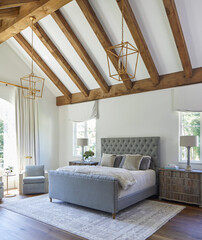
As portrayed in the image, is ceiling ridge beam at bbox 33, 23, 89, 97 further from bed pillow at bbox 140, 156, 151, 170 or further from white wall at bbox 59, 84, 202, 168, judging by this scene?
bed pillow at bbox 140, 156, 151, 170

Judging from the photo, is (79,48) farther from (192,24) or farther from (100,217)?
(100,217)

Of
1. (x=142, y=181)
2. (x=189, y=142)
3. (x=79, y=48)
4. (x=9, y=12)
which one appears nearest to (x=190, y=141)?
(x=189, y=142)

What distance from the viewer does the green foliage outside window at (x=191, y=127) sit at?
17.0ft

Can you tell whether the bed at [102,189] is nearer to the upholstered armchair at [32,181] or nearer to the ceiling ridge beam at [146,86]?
the upholstered armchair at [32,181]

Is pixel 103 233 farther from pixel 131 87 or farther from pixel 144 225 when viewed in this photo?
pixel 131 87

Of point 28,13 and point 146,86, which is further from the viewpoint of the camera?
point 146,86

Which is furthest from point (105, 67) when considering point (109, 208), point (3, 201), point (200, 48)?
point (3, 201)

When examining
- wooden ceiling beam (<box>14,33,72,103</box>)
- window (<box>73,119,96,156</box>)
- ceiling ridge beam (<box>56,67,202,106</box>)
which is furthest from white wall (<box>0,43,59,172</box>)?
ceiling ridge beam (<box>56,67,202,106</box>)

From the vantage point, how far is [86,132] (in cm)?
723

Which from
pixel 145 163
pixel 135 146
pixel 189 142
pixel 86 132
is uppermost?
pixel 86 132

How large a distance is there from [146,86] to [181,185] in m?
2.48

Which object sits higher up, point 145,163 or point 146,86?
point 146,86

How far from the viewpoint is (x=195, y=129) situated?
17.2ft

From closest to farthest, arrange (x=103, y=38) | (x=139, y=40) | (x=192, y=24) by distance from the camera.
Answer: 1. (x=192, y=24)
2. (x=139, y=40)
3. (x=103, y=38)
